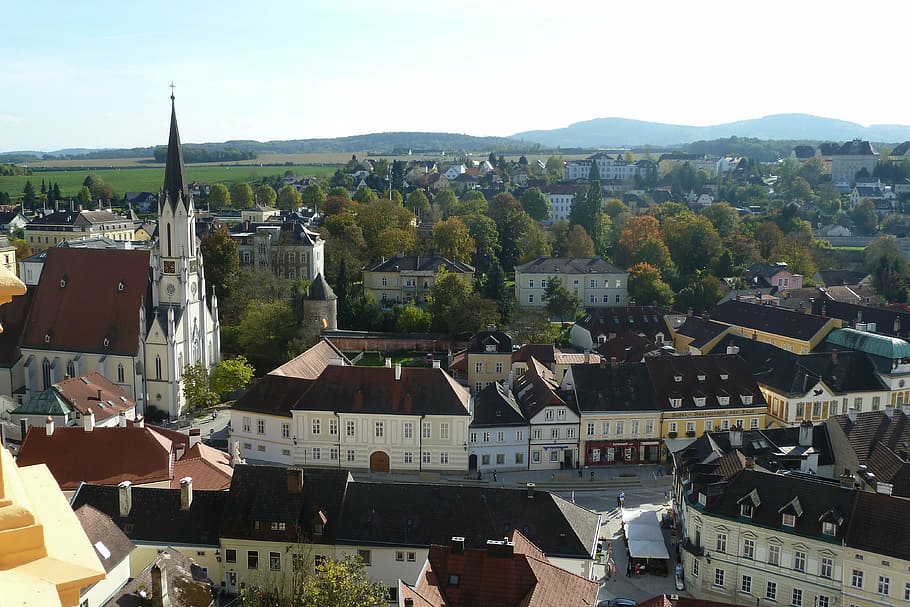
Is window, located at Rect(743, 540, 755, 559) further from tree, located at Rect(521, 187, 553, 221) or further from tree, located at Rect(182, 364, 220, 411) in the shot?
tree, located at Rect(521, 187, 553, 221)

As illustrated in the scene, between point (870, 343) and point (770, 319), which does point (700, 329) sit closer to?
point (770, 319)

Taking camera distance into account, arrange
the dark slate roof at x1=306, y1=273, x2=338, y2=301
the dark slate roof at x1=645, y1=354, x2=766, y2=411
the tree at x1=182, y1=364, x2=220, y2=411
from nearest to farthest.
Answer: the dark slate roof at x1=645, y1=354, x2=766, y2=411 → the tree at x1=182, y1=364, x2=220, y2=411 → the dark slate roof at x1=306, y1=273, x2=338, y2=301

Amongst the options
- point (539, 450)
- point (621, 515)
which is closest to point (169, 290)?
point (539, 450)

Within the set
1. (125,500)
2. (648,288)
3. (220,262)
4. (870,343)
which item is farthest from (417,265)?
(125,500)

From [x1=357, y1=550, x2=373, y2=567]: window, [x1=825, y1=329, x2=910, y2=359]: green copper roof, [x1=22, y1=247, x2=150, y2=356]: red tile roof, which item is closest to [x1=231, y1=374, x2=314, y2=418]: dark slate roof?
[x1=22, y1=247, x2=150, y2=356]: red tile roof

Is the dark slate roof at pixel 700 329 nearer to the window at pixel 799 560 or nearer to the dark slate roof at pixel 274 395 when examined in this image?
the dark slate roof at pixel 274 395

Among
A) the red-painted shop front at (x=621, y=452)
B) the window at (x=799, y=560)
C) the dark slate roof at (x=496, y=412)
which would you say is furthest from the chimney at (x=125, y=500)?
the red-painted shop front at (x=621, y=452)

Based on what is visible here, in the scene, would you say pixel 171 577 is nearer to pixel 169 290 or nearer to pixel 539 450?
pixel 539 450
